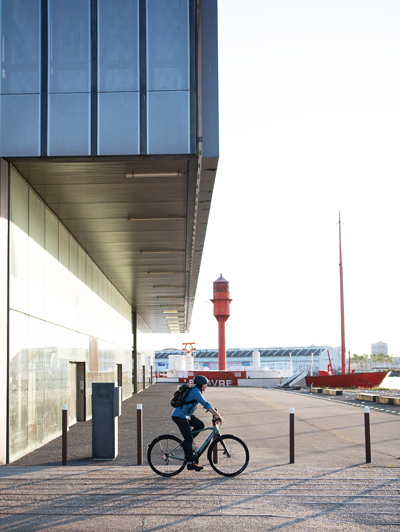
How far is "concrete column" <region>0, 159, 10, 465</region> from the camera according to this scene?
1062 cm

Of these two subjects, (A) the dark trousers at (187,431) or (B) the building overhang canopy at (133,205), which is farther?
(B) the building overhang canopy at (133,205)

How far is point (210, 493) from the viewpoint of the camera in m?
7.81

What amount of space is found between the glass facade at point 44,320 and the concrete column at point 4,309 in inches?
10.0

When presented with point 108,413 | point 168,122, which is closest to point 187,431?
point 108,413

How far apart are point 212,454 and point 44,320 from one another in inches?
259

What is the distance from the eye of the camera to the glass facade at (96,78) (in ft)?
36.8

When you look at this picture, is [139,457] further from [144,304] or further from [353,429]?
[144,304]

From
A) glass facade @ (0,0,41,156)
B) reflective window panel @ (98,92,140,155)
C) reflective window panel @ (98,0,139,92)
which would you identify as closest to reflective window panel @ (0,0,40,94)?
glass facade @ (0,0,41,156)

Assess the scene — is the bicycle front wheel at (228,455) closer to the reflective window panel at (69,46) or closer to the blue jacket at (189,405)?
the blue jacket at (189,405)

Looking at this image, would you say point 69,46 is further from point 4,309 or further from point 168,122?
point 4,309

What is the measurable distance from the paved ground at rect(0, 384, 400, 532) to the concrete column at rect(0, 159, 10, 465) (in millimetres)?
663

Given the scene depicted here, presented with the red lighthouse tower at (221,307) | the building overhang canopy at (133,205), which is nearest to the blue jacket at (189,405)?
the building overhang canopy at (133,205)

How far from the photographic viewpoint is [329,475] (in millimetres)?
9094

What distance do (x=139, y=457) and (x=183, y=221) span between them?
7660 millimetres
